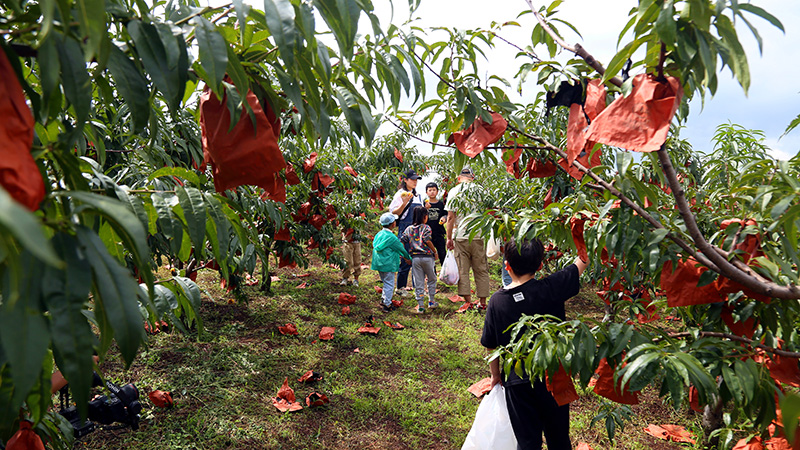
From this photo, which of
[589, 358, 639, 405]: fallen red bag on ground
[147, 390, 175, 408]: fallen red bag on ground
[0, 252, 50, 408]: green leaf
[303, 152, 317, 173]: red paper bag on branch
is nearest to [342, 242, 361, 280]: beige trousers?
[303, 152, 317, 173]: red paper bag on branch

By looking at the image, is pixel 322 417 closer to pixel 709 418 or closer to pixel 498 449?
pixel 498 449

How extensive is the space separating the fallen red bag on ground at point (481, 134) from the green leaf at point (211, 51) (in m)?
0.98

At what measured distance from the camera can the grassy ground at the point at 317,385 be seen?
2.78 metres

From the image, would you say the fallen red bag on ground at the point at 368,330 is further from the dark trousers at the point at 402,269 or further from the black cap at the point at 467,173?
the black cap at the point at 467,173

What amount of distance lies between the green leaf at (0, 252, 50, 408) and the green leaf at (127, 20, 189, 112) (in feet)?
1.12

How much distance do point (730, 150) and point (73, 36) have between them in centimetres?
266

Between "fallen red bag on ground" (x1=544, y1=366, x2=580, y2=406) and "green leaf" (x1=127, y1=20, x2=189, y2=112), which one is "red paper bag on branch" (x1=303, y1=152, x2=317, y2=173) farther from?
"green leaf" (x1=127, y1=20, x2=189, y2=112)

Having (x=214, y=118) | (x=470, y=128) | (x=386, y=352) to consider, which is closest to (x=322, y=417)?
(x=386, y=352)

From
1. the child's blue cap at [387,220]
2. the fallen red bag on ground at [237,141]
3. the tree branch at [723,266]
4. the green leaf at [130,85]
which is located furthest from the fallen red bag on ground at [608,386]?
the child's blue cap at [387,220]

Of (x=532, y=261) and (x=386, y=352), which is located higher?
(x=532, y=261)

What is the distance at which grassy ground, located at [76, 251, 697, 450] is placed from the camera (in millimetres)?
2781

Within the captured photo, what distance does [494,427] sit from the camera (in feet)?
7.26

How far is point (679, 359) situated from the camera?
1082mm

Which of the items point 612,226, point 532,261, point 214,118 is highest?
point 214,118
